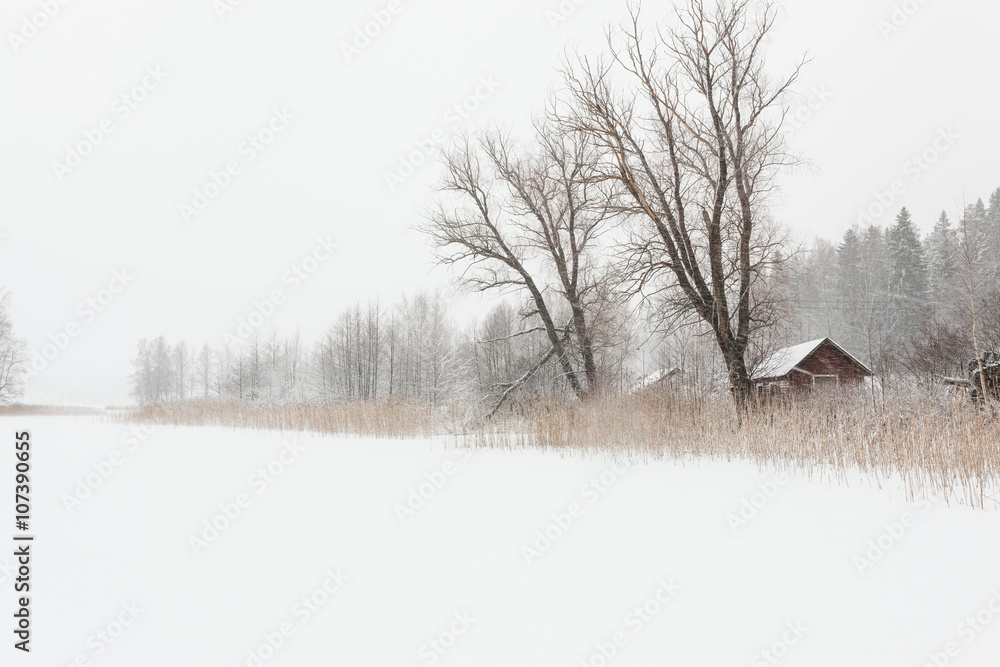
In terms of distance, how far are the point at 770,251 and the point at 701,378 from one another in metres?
3.49

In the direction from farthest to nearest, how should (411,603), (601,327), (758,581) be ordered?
(601,327) → (758,581) → (411,603)

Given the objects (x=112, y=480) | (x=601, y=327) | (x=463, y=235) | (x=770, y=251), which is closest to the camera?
(x=112, y=480)

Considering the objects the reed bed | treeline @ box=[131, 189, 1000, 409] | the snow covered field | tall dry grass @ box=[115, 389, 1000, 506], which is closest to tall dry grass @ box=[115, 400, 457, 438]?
tall dry grass @ box=[115, 389, 1000, 506]

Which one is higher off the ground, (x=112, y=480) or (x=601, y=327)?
(x=601, y=327)

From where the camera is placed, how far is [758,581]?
2594 millimetres

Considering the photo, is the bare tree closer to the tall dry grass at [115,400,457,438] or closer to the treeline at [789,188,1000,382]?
the tall dry grass at [115,400,457,438]

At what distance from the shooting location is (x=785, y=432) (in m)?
6.40

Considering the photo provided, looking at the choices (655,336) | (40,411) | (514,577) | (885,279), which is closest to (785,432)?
(514,577)

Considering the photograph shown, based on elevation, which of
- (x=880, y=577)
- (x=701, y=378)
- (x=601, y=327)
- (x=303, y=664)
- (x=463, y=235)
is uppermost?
(x=463, y=235)

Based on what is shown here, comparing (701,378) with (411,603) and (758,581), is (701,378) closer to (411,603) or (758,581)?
(758,581)

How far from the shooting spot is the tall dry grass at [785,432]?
4711 millimetres

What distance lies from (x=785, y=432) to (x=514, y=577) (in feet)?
17.1

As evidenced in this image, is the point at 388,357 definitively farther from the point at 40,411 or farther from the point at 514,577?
the point at 514,577

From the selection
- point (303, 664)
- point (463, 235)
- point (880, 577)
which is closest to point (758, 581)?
point (880, 577)
